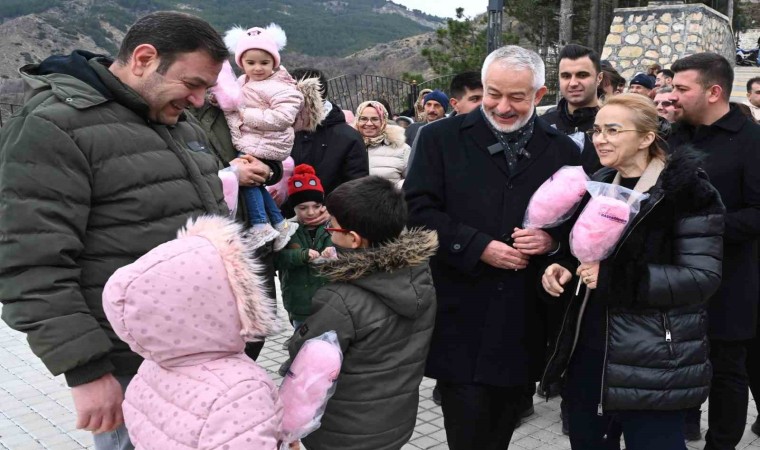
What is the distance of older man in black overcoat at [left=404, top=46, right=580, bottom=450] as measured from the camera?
2871 mm

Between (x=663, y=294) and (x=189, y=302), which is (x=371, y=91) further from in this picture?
(x=189, y=302)

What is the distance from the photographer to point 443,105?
724 cm

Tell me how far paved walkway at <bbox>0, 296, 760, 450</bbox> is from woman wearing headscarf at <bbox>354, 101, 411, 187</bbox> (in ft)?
6.00

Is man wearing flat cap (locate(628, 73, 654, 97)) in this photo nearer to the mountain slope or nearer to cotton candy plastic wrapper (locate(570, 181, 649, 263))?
cotton candy plastic wrapper (locate(570, 181, 649, 263))

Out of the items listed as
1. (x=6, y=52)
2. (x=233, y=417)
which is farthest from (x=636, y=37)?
(x=6, y=52)

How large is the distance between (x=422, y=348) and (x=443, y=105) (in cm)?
494

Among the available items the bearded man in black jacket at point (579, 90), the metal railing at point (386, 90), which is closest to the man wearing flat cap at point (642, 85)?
the bearded man in black jacket at point (579, 90)

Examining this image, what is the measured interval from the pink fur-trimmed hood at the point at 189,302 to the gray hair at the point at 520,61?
4.86 feet

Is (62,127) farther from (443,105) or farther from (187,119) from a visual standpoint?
(443,105)

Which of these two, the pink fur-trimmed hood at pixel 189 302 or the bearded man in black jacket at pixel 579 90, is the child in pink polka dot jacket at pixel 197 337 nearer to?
the pink fur-trimmed hood at pixel 189 302

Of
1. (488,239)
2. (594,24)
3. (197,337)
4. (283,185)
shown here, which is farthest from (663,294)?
(594,24)

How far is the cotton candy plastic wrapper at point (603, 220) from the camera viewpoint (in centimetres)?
255

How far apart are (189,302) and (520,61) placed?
1.75 meters

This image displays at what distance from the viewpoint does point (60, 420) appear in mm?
4418
